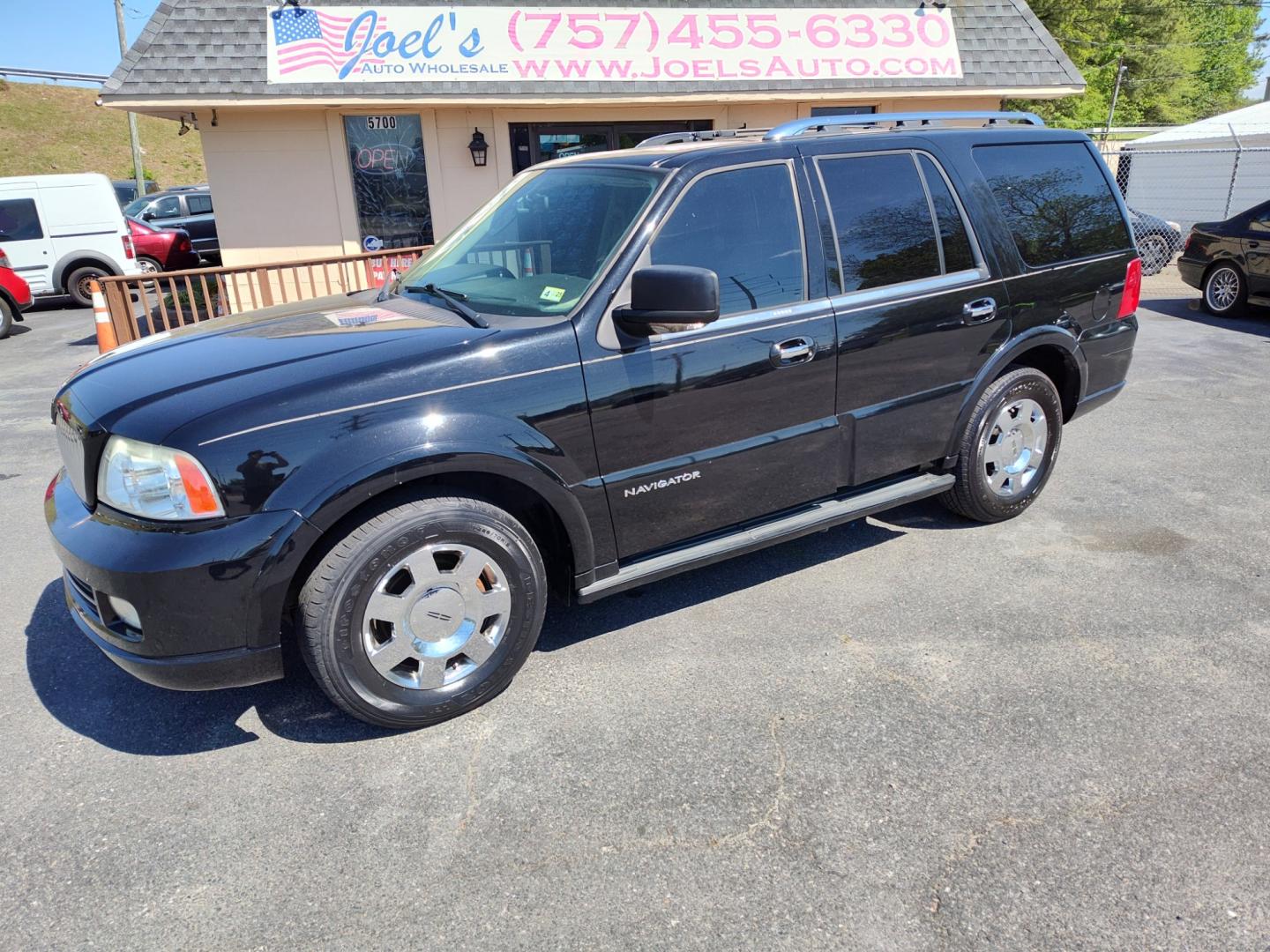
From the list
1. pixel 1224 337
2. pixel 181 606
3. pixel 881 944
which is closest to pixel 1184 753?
pixel 881 944

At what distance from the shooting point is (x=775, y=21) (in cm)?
1243

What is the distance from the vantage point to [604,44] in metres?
11.8

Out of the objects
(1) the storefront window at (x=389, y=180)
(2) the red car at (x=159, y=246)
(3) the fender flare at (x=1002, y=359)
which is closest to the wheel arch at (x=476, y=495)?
(3) the fender flare at (x=1002, y=359)

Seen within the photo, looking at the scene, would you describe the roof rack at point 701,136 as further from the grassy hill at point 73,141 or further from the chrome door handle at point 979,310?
the grassy hill at point 73,141

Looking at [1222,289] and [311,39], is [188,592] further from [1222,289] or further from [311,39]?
[1222,289]

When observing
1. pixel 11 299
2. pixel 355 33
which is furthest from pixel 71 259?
pixel 355 33

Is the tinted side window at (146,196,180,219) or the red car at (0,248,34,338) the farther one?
the tinted side window at (146,196,180,219)

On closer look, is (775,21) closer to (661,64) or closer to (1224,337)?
(661,64)

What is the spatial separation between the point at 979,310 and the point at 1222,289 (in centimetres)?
890

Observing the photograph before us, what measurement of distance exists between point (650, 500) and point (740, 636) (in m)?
0.75

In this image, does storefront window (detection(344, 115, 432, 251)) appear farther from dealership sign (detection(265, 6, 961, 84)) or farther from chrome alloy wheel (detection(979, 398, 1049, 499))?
chrome alloy wheel (detection(979, 398, 1049, 499))

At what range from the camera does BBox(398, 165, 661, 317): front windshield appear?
3.49m

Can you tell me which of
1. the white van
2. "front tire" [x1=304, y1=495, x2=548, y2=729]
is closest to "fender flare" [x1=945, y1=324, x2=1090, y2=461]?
"front tire" [x1=304, y1=495, x2=548, y2=729]

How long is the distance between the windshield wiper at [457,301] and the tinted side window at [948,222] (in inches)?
87.2
